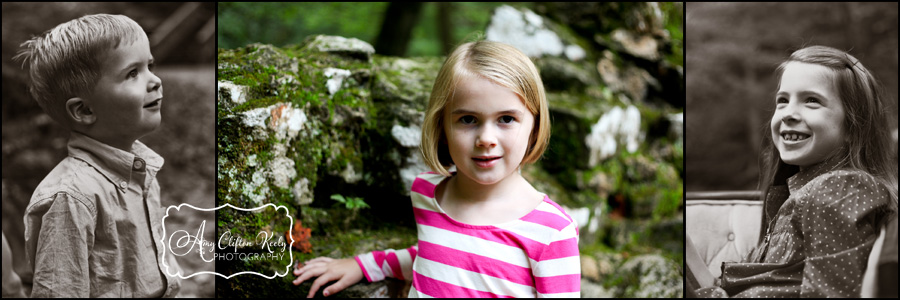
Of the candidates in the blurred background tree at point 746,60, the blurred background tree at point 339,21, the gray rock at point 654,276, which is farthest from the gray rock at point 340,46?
the gray rock at point 654,276

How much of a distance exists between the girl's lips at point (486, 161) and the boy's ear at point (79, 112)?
4.45ft

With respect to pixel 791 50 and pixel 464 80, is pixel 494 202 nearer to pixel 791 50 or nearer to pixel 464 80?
pixel 464 80

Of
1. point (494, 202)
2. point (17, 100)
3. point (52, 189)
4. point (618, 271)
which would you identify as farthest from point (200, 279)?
point (618, 271)

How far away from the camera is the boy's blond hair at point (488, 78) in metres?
2.01

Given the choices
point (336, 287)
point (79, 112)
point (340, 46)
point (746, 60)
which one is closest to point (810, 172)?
point (746, 60)

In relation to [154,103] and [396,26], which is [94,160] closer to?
[154,103]

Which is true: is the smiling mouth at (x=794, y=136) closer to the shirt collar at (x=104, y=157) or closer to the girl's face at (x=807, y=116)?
the girl's face at (x=807, y=116)

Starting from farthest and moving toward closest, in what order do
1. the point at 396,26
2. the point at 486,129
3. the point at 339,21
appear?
the point at 339,21 → the point at 396,26 → the point at 486,129

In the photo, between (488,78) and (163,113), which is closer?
(488,78)

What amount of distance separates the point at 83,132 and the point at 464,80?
137cm

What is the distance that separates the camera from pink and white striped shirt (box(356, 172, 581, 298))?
2059mm

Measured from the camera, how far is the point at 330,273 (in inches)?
92.3

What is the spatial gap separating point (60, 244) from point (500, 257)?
1.53 meters

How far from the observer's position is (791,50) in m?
1.97
